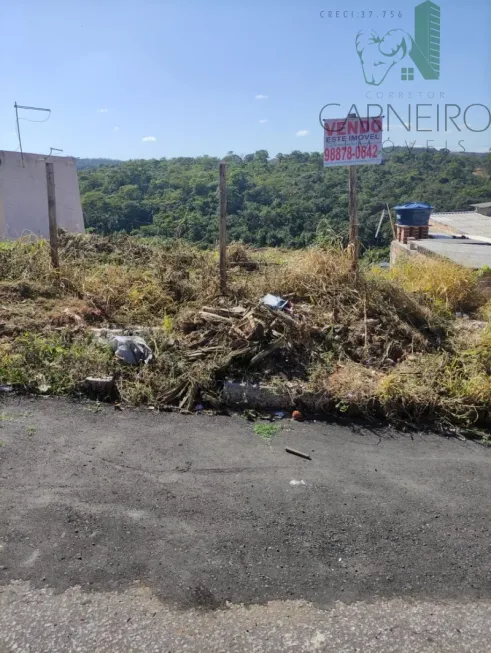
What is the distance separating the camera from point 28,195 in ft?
42.2

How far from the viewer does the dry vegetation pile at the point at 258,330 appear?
5105 millimetres

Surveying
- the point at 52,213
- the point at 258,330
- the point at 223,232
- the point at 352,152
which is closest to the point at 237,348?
the point at 258,330

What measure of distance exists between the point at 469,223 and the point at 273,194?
9.65 m

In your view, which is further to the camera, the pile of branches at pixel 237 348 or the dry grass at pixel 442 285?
the dry grass at pixel 442 285

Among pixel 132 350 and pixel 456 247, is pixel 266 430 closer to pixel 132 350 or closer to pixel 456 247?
pixel 132 350

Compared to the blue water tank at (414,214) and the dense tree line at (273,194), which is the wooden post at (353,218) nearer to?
the dense tree line at (273,194)

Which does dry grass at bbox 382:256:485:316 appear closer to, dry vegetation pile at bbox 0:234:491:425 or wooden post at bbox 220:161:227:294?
dry vegetation pile at bbox 0:234:491:425

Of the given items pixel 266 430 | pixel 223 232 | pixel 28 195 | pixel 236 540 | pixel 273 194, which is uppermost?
pixel 273 194


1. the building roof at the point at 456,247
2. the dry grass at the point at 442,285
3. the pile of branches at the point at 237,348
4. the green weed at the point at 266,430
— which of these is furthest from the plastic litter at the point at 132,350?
the building roof at the point at 456,247

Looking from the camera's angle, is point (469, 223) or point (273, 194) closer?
point (469, 223)

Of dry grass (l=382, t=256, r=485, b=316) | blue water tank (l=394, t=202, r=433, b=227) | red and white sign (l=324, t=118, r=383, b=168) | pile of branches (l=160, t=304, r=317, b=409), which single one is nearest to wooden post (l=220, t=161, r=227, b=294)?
pile of branches (l=160, t=304, r=317, b=409)

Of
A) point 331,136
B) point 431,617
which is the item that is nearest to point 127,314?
point 331,136

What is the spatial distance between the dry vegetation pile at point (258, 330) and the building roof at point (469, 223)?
39.8 ft

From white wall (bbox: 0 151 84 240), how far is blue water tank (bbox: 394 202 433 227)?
9.97 meters
